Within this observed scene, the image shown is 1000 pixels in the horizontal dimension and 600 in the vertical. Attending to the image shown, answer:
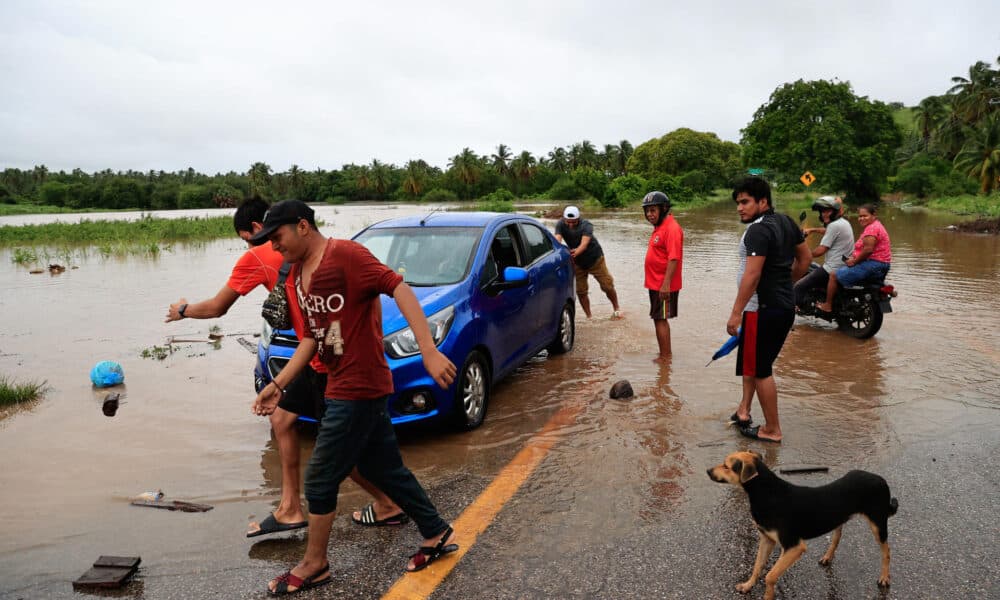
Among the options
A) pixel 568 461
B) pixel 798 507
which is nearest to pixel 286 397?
pixel 568 461

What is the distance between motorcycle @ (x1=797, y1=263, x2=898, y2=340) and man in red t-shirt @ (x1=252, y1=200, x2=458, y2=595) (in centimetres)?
734

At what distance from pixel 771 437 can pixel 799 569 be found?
182 cm

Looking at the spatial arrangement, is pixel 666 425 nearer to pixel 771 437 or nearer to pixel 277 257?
pixel 771 437

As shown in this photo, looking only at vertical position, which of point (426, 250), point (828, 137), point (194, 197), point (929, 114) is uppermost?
point (929, 114)

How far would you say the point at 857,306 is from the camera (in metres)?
8.64

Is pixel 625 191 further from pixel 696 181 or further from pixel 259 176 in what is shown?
pixel 259 176

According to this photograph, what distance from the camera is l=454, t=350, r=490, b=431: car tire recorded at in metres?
5.01

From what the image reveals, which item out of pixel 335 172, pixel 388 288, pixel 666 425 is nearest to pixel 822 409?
pixel 666 425

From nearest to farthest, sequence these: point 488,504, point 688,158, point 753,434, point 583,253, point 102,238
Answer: point 488,504 → point 753,434 → point 583,253 → point 102,238 → point 688,158

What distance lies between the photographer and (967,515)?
3713mm

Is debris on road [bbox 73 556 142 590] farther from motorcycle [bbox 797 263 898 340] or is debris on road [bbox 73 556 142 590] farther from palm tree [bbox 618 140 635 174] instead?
palm tree [bbox 618 140 635 174]

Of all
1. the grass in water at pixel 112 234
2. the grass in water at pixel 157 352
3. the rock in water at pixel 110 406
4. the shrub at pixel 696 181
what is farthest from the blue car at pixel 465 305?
the shrub at pixel 696 181

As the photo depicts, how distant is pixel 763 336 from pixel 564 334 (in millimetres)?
3213

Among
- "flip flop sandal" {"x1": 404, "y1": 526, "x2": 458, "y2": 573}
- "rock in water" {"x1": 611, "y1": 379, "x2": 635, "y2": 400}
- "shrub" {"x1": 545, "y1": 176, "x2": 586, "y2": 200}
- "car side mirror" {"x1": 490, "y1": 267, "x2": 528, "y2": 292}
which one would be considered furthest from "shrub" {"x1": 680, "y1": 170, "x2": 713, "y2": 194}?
"flip flop sandal" {"x1": 404, "y1": 526, "x2": 458, "y2": 573}
